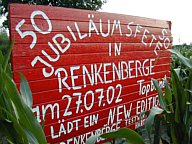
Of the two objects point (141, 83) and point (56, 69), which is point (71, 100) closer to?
point (56, 69)

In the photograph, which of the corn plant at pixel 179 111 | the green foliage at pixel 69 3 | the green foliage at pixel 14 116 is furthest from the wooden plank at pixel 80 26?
the green foliage at pixel 69 3

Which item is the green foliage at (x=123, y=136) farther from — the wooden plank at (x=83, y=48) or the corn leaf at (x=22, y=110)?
the wooden plank at (x=83, y=48)

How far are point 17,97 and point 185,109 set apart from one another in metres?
0.85

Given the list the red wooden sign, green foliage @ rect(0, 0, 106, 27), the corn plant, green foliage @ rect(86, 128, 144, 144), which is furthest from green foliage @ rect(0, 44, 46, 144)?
green foliage @ rect(0, 0, 106, 27)

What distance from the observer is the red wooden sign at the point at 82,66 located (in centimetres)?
129

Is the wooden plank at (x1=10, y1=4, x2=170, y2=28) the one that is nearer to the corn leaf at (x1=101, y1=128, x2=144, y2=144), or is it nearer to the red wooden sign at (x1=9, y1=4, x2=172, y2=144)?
the red wooden sign at (x1=9, y1=4, x2=172, y2=144)

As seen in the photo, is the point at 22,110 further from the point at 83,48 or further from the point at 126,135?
the point at 83,48

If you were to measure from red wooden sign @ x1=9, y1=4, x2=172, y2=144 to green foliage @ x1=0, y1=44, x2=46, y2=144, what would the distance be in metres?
0.31

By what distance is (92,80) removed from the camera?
1.59 m

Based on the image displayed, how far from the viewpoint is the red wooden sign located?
4.24 feet

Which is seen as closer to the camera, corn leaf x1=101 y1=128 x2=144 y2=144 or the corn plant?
corn leaf x1=101 y1=128 x2=144 y2=144

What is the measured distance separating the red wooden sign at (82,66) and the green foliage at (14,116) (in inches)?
12.4

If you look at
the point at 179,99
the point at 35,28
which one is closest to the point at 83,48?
the point at 35,28

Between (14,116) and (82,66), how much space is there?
660mm
